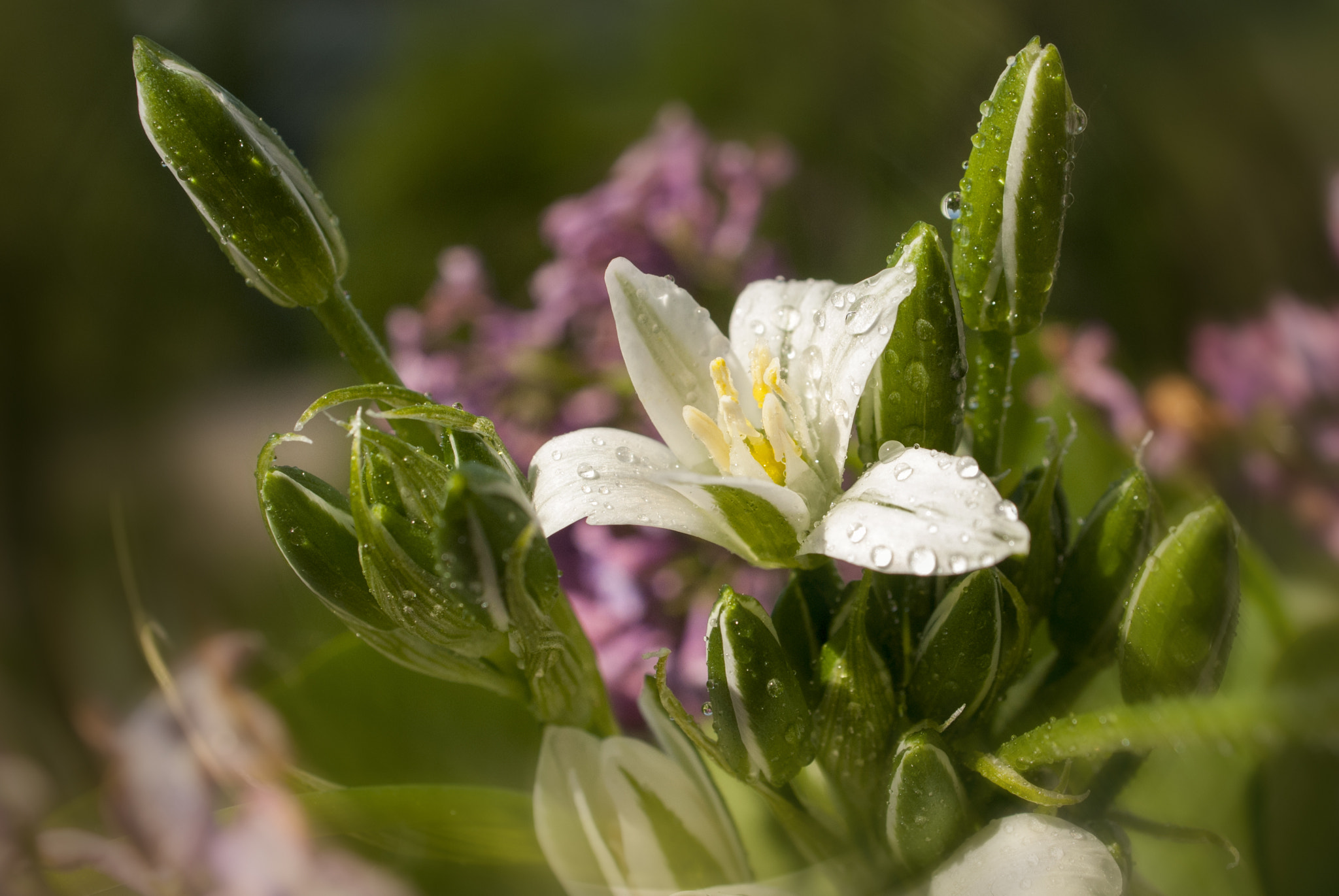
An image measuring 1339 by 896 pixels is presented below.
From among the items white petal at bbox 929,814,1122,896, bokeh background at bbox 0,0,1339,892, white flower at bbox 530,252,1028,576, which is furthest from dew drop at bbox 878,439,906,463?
bokeh background at bbox 0,0,1339,892

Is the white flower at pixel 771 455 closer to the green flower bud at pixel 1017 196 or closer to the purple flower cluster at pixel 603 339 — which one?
the green flower bud at pixel 1017 196

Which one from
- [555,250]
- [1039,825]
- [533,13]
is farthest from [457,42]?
[1039,825]

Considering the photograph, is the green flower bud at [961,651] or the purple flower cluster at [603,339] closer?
the green flower bud at [961,651]

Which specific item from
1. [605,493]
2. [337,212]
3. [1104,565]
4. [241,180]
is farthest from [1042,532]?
[337,212]

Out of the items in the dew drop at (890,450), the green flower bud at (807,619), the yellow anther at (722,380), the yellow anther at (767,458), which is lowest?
the green flower bud at (807,619)

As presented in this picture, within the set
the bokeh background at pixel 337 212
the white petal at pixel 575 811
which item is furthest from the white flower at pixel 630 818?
the bokeh background at pixel 337 212

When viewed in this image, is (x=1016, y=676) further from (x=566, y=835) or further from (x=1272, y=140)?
(x=1272, y=140)

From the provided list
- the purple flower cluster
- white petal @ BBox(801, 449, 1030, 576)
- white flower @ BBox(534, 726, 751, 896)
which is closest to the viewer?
white petal @ BBox(801, 449, 1030, 576)

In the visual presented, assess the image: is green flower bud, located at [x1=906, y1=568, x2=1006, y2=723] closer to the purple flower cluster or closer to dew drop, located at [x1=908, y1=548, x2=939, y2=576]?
dew drop, located at [x1=908, y1=548, x2=939, y2=576]
